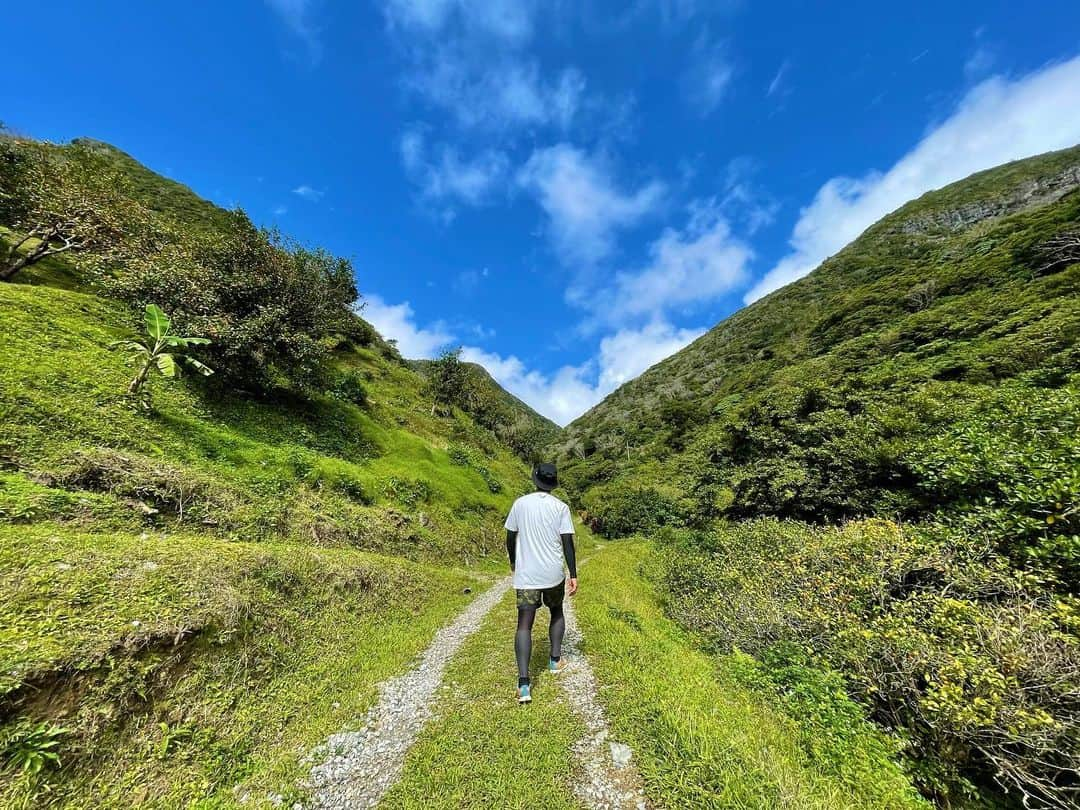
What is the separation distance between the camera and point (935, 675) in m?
5.45

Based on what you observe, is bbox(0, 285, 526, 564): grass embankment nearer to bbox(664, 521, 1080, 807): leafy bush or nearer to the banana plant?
the banana plant

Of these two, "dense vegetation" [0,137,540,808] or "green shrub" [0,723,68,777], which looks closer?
"green shrub" [0,723,68,777]

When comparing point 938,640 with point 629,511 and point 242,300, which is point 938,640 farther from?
point 629,511

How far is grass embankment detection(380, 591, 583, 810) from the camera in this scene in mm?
3798

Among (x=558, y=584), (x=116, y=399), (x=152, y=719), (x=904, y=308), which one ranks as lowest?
(x=152, y=719)

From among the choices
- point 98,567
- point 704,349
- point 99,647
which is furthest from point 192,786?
point 704,349

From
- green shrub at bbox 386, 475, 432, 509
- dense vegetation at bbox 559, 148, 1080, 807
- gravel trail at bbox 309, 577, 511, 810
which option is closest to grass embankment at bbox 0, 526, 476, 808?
gravel trail at bbox 309, 577, 511, 810

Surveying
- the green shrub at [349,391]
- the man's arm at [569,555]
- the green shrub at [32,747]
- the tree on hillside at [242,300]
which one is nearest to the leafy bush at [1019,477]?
the man's arm at [569,555]

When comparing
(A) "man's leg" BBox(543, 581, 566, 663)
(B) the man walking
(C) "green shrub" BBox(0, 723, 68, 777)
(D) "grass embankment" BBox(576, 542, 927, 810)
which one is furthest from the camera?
(A) "man's leg" BBox(543, 581, 566, 663)

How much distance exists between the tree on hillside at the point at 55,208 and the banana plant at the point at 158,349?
5435mm

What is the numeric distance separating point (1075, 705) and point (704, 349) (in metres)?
105

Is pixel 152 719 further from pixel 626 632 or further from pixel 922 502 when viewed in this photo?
pixel 922 502

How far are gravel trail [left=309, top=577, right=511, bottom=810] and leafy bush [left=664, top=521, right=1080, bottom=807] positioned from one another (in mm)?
6689

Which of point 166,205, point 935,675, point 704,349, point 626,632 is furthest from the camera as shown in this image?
point 704,349
